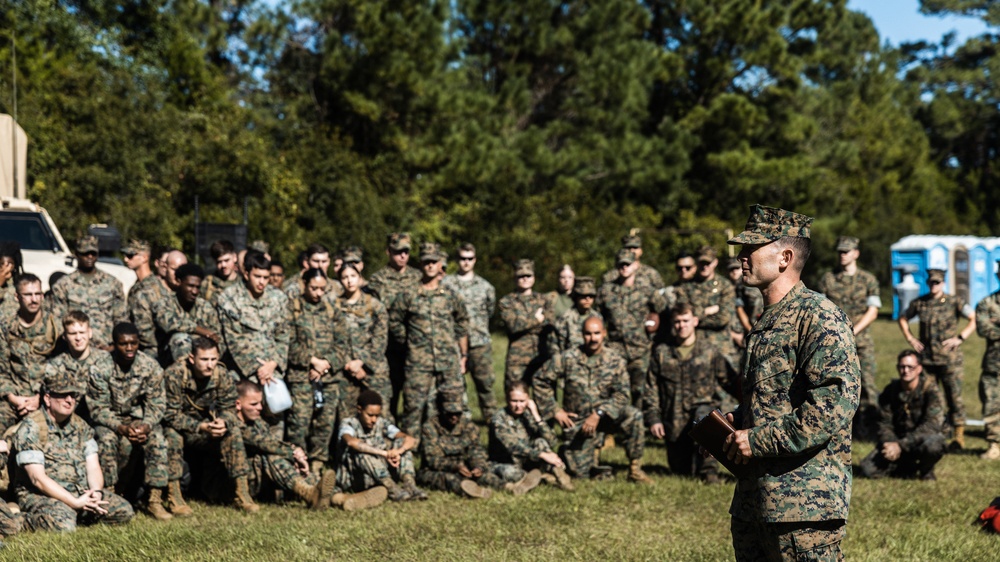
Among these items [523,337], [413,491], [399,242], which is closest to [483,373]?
[523,337]

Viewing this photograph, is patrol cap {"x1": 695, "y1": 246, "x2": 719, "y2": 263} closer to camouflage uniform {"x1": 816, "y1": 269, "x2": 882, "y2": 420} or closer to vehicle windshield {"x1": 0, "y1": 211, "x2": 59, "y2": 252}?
camouflage uniform {"x1": 816, "y1": 269, "x2": 882, "y2": 420}

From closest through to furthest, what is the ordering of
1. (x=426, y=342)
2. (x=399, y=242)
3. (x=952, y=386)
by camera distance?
(x=426, y=342) < (x=399, y=242) < (x=952, y=386)

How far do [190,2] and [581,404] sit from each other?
931 inches

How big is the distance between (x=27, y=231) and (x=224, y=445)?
18.5 feet

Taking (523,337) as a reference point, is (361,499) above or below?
below

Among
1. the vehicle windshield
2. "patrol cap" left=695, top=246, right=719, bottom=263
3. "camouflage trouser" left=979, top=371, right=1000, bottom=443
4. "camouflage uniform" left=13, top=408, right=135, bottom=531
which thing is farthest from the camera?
the vehicle windshield

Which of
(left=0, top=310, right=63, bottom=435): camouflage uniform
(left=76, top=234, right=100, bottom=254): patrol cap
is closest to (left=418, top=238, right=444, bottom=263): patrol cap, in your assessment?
(left=76, top=234, right=100, bottom=254): patrol cap

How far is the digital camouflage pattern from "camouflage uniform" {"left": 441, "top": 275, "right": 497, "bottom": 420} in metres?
7.34

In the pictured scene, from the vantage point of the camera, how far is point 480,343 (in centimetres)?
1171

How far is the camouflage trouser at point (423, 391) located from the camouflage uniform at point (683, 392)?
6.05 feet

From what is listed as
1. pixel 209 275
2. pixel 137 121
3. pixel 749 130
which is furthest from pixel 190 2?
pixel 209 275

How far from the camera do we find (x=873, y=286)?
11688 millimetres

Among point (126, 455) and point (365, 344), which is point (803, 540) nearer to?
point (126, 455)

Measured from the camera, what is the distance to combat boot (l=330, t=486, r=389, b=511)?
816cm
